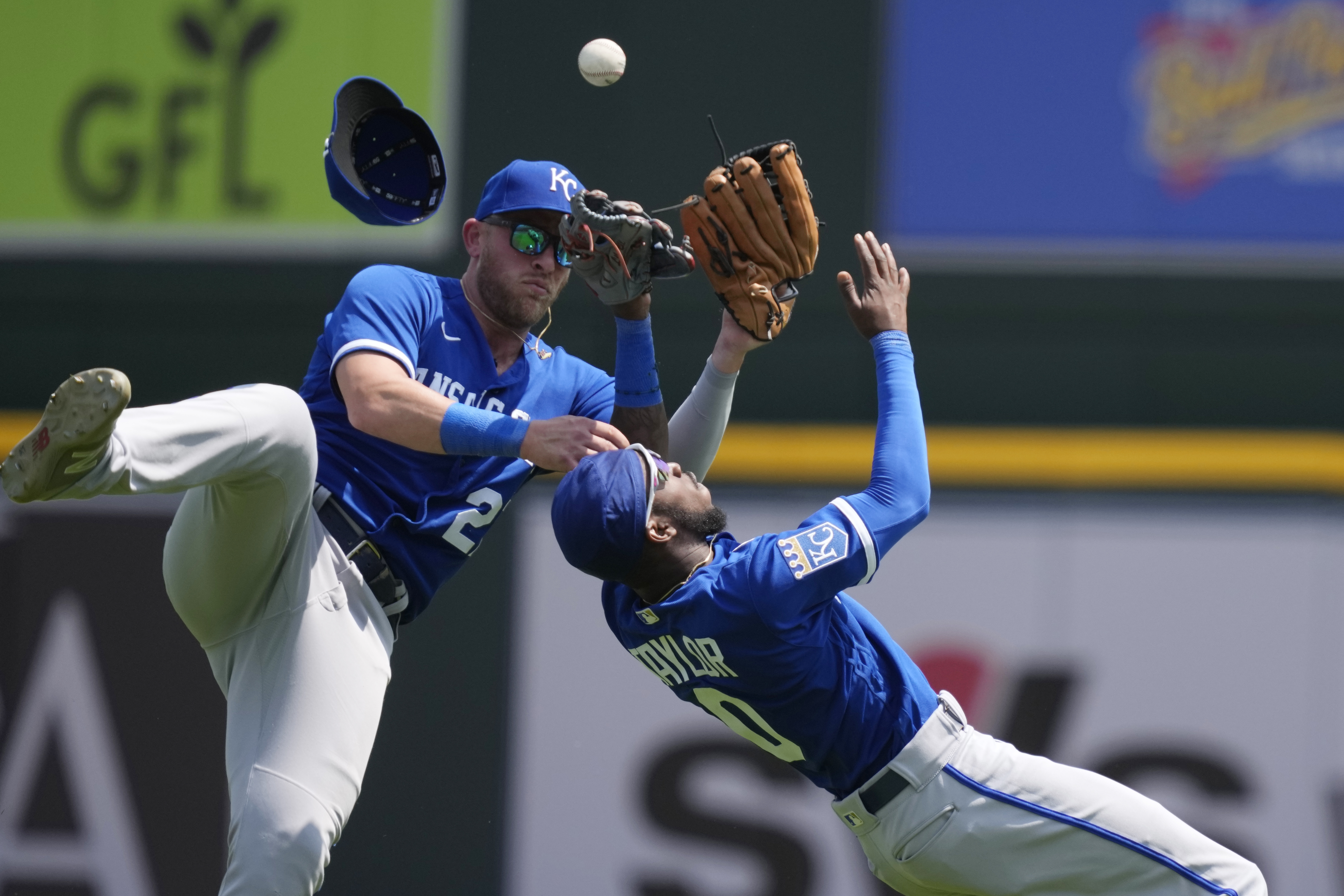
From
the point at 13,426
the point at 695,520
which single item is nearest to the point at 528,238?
the point at 695,520

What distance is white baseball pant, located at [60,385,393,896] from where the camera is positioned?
278 cm

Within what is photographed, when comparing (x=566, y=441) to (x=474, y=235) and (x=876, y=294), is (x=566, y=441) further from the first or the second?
(x=474, y=235)

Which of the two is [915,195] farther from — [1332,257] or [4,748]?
[4,748]

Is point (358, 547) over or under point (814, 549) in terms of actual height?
under

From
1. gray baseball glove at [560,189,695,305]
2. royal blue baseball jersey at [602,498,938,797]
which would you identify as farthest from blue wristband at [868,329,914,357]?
gray baseball glove at [560,189,695,305]

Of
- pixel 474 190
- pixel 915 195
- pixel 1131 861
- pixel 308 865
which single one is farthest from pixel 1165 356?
pixel 308 865

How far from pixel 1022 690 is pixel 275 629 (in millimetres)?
2870

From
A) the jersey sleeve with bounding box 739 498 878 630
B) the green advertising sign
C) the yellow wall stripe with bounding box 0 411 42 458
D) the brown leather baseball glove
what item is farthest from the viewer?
the green advertising sign

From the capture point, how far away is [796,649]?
2.69m

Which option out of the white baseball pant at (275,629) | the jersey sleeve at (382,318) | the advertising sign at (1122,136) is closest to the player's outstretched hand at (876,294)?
the jersey sleeve at (382,318)

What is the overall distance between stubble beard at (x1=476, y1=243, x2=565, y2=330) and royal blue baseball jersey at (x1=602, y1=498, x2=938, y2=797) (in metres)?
0.79

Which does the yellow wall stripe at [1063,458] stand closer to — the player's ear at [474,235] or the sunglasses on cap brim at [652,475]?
the player's ear at [474,235]

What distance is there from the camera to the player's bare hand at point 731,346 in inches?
131

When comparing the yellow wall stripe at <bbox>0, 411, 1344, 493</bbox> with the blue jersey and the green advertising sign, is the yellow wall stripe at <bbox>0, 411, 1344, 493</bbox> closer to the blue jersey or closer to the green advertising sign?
the green advertising sign
